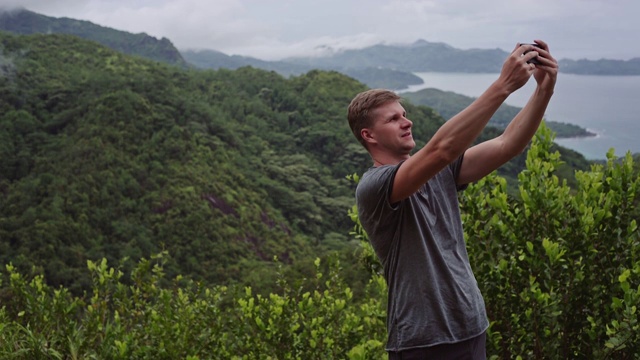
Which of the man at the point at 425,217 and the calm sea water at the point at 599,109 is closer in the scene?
the man at the point at 425,217

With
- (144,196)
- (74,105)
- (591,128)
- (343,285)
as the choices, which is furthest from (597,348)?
(591,128)

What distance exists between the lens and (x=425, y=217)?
6.30ft

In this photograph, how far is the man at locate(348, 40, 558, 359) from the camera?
181 centimetres

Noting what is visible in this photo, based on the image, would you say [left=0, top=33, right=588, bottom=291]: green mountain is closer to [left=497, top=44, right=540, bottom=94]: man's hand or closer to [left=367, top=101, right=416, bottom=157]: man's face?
[left=367, top=101, right=416, bottom=157]: man's face

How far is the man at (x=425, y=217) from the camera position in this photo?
1.81 meters

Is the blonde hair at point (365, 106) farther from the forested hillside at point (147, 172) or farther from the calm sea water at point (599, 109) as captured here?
the calm sea water at point (599, 109)

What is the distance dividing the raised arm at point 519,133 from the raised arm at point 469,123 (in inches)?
5.1

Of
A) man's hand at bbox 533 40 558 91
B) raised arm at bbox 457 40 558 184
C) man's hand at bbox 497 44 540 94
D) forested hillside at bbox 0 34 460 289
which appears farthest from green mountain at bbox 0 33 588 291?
man's hand at bbox 497 44 540 94

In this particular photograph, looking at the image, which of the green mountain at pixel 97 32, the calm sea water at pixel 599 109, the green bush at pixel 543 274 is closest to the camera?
the green bush at pixel 543 274

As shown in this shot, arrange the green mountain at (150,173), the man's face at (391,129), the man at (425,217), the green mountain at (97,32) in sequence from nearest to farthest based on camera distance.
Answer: the man at (425,217), the man's face at (391,129), the green mountain at (150,173), the green mountain at (97,32)

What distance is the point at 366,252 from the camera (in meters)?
3.55

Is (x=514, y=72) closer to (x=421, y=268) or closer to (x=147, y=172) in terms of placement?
(x=421, y=268)

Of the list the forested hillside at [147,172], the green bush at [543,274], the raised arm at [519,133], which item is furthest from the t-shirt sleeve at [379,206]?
the forested hillside at [147,172]

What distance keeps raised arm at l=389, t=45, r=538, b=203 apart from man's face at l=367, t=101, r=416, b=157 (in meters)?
0.28
